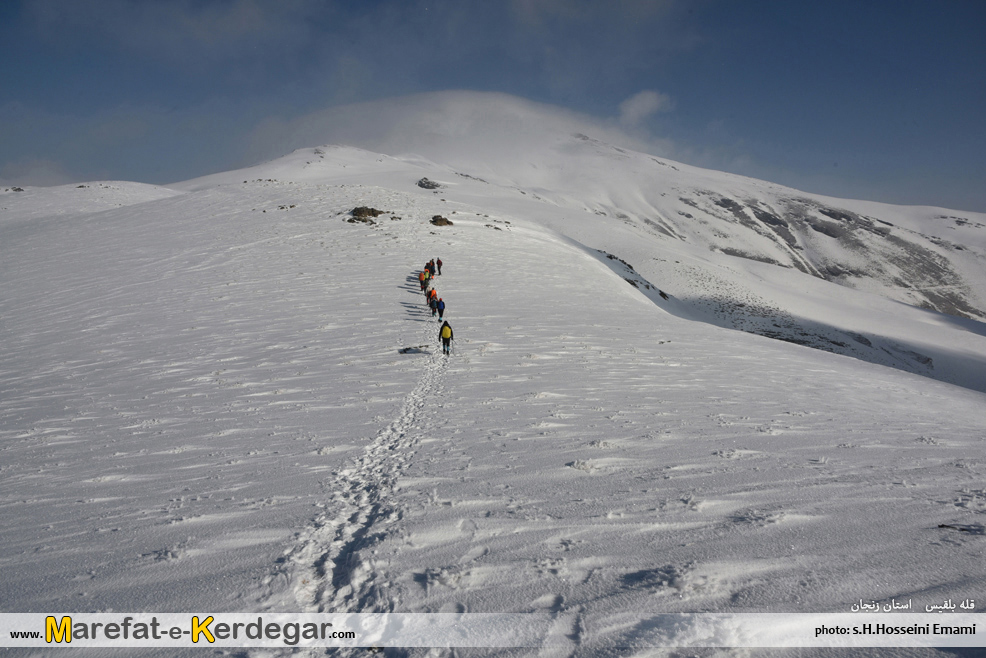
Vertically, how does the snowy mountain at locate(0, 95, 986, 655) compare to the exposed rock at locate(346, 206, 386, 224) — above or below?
below

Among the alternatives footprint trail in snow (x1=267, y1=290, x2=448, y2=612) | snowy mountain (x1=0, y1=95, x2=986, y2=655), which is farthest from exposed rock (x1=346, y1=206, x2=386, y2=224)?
footprint trail in snow (x1=267, y1=290, x2=448, y2=612)

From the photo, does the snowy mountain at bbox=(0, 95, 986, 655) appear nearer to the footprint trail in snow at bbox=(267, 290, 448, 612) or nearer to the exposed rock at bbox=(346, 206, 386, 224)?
the footprint trail in snow at bbox=(267, 290, 448, 612)

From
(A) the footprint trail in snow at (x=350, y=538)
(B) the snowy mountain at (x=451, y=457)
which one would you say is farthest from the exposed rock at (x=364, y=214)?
(A) the footprint trail in snow at (x=350, y=538)

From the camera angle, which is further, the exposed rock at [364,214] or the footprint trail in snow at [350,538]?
the exposed rock at [364,214]

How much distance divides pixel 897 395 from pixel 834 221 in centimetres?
14053

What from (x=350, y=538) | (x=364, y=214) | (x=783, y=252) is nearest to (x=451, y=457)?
(x=350, y=538)

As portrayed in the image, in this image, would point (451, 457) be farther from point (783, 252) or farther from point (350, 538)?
point (783, 252)

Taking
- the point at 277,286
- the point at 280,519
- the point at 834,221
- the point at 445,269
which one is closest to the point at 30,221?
the point at 277,286

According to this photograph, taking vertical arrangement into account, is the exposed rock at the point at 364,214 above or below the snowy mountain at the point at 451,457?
above

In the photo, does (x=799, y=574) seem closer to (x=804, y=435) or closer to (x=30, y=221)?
(x=804, y=435)

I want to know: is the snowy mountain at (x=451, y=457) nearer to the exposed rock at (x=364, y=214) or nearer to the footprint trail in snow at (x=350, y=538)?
the footprint trail in snow at (x=350, y=538)

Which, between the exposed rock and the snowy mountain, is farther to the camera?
the exposed rock

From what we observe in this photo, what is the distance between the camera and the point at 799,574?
2959 mm

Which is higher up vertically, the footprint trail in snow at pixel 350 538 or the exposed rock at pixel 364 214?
the exposed rock at pixel 364 214
